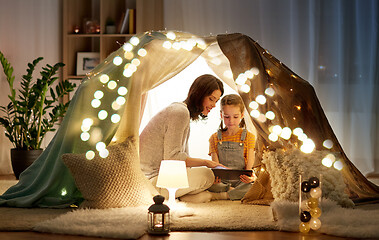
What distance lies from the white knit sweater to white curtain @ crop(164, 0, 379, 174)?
6.36 ft

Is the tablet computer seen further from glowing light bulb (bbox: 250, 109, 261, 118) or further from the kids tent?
glowing light bulb (bbox: 250, 109, 261, 118)

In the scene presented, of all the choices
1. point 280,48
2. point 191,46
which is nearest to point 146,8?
point 280,48

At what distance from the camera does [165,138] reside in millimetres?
3408

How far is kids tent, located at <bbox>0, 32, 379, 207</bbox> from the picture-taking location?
10.9 ft

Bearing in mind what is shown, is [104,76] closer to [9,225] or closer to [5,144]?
[9,225]

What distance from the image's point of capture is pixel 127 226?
256 centimetres

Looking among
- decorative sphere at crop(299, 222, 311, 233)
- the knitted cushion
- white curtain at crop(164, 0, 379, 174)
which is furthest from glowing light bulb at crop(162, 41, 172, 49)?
white curtain at crop(164, 0, 379, 174)

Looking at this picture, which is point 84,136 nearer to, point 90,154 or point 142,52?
point 90,154

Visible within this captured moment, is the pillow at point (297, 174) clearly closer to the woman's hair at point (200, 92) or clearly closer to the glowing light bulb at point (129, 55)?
the woman's hair at point (200, 92)

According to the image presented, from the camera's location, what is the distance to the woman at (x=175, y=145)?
338cm

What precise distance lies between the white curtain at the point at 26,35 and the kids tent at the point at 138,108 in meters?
1.95

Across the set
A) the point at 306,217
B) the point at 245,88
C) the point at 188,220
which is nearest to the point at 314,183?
the point at 306,217

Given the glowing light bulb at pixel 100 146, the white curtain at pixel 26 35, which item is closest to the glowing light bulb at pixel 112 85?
the glowing light bulb at pixel 100 146

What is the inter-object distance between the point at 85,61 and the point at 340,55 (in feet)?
7.56
